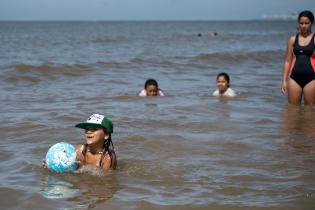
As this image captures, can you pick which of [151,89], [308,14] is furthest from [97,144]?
[151,89]

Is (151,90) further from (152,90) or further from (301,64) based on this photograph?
(301,64)

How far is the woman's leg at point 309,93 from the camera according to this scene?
28.9 feet

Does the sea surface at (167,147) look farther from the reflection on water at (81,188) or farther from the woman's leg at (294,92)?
the woman's leg at (294,92)

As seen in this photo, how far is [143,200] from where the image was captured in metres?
4.54

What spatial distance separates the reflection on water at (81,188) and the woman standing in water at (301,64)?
4.54m

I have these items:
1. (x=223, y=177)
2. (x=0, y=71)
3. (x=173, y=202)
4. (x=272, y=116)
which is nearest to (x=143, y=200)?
(x=173, y=202)

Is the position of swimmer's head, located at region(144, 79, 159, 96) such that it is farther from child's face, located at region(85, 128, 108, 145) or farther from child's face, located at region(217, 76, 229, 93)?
child's face, located at region(85, 128, 108, 145)

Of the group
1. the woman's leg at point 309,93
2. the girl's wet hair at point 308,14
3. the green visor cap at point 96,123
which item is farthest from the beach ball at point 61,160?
the woman's leg at point 309,93

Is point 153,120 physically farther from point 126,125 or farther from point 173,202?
point 173,202

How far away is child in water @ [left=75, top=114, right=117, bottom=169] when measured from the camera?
5.34 meters

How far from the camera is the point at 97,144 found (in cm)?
552

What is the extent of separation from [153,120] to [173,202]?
384cm

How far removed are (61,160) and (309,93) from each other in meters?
5.21

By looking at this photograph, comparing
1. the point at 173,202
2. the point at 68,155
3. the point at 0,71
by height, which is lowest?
the point at 173,202
